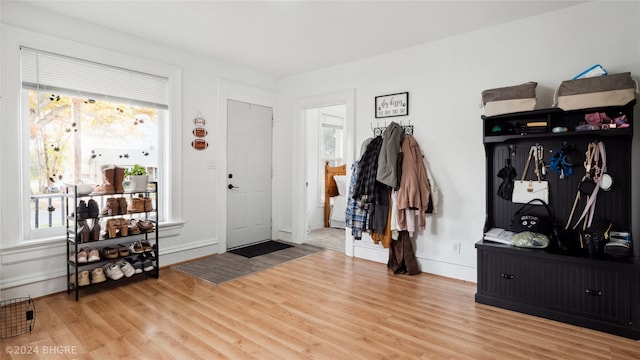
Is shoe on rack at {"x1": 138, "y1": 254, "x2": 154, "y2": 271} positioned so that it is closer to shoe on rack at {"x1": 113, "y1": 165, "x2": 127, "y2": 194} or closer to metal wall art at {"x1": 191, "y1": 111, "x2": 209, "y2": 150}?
shoe on rack at {"x1": 113, "y1": 165, "x2": 127, "y2": 194}

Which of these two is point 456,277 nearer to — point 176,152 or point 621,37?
point 621,37

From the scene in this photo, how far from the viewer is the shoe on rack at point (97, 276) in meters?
3.07

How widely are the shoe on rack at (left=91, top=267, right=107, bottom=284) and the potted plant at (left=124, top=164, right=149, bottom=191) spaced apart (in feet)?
2.59

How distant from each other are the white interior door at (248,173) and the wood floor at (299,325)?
4.62 feet

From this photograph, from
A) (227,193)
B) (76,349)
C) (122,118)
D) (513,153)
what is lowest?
(76,349)

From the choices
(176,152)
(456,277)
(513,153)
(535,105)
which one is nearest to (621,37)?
(535,105)

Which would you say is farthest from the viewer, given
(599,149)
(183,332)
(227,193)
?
(227,193)

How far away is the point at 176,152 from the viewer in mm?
3916

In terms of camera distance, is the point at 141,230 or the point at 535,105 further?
the point at 141,230

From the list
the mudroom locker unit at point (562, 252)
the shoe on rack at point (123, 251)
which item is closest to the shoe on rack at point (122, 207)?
the shoe on rack at point (123, 251)

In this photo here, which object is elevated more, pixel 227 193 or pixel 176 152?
pixel 176 152

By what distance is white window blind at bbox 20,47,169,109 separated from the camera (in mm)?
2943

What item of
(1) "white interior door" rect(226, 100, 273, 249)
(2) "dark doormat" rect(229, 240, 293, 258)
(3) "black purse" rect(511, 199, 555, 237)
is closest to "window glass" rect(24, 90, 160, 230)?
(1) "white interior door" rect(226, 100, 273, 249)

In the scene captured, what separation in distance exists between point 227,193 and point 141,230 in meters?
1.29
